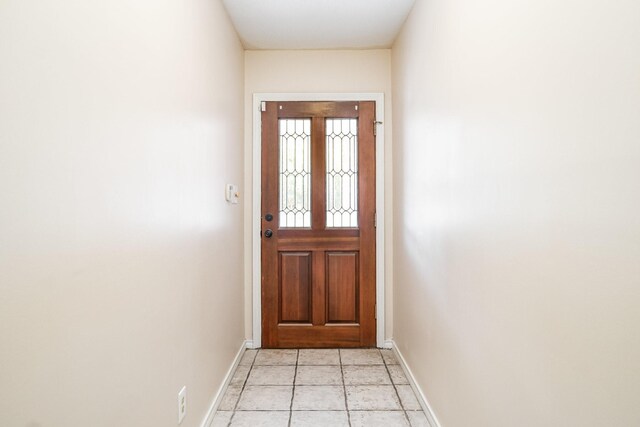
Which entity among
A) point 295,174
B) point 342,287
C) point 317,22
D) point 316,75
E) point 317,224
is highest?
point 317,22

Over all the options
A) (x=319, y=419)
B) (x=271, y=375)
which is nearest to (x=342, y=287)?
(x=271, y=375)

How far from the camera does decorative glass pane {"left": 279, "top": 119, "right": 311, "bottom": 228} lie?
10.7 ft

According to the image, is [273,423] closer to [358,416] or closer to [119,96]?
[358,416]

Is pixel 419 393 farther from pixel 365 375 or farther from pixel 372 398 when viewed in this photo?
pixel 365 375

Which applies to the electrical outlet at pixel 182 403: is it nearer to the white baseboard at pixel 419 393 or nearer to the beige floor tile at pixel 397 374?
the white baseboard at pixel 419 393

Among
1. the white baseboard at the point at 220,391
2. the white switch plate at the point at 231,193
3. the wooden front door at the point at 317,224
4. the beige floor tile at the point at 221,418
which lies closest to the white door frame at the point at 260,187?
the wooden front door at the point at 317,224

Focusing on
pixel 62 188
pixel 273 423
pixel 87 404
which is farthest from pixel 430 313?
pixel 62 188

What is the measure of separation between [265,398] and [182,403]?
82 cm

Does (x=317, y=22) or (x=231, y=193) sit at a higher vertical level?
(x=317, y=22)

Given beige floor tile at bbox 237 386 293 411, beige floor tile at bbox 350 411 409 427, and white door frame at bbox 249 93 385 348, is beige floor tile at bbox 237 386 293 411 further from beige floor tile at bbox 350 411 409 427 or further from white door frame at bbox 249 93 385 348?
white door frame at bbox 249 93 385 348

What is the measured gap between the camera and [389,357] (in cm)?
A: 308

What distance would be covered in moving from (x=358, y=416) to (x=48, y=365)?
5.78 feet

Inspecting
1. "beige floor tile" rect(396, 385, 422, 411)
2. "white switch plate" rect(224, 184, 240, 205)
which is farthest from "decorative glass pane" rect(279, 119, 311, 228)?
"beige floor tile" rect(396, 385, 422, 411)

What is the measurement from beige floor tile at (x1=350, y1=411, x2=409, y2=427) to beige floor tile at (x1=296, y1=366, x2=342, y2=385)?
1.33 feet
